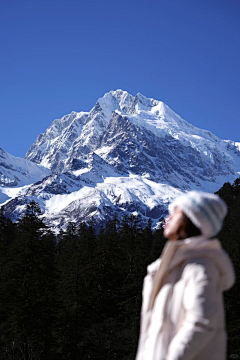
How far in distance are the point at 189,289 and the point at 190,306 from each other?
0.35 ft

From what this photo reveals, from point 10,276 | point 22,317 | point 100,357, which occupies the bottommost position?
point 100,357

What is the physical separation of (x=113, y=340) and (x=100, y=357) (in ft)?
6.11

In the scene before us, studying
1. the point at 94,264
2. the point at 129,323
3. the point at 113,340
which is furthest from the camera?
the point at 94,264

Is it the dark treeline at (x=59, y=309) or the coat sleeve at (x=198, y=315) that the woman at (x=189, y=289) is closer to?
the coat sleeve at (x=198, y=315)

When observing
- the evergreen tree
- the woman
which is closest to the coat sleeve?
the woman

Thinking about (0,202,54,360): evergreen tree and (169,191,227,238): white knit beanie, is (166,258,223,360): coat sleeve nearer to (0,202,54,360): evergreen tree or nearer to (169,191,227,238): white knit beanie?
(169,191,227,238): white knit beanie

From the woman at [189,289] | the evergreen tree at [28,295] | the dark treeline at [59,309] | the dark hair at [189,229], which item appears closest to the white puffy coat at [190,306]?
the woman at [189,289]

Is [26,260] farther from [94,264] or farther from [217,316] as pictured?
[217,316]

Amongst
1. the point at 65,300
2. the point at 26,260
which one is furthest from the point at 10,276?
the point at 65,300

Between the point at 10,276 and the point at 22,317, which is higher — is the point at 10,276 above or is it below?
above

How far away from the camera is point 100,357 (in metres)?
30.7

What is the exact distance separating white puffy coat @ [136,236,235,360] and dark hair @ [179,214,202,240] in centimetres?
11

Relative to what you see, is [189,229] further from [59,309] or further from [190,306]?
[59,309]

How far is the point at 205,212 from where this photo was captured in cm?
298
